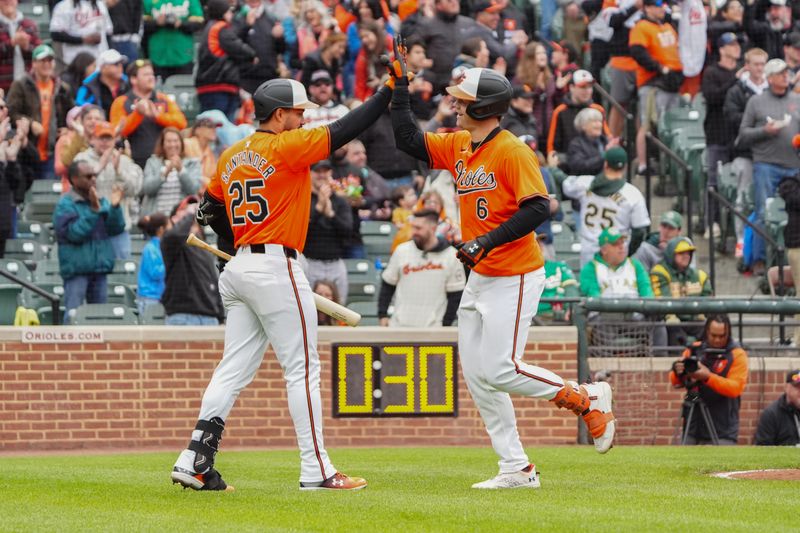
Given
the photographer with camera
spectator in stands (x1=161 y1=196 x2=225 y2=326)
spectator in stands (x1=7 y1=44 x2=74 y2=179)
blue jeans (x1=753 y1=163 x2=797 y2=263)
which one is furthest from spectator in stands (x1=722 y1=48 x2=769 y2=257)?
spectator in stands (x1=7 y1=44 x2=74 y2=179)

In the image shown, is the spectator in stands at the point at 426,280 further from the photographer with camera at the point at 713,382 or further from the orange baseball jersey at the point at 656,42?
the orange baseball jersey at the point at 656,42

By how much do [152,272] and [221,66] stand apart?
392 centimetres

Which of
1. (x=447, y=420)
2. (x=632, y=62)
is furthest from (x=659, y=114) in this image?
(x=447, y=420)

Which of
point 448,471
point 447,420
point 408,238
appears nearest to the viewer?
point 448,471

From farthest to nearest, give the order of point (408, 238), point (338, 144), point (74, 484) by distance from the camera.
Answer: point (408, 238)
point (74, 484)
point (338, 144)

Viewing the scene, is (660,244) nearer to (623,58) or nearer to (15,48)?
(623,58)

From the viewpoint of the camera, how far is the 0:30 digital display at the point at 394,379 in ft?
40.3

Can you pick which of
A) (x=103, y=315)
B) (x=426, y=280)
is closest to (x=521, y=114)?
(x=426, y=280)

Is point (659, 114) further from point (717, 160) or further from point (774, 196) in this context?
point (774, 196)

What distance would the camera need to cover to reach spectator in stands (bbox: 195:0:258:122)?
53.8 feet

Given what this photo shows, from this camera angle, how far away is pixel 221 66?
1645 centimetres

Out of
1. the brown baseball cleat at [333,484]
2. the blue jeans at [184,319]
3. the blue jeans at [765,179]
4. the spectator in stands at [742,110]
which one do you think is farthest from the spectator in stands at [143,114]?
the brown baseball cleat at [333,484]

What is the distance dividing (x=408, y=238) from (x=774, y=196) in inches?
166

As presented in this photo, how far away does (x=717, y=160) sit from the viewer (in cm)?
1641
